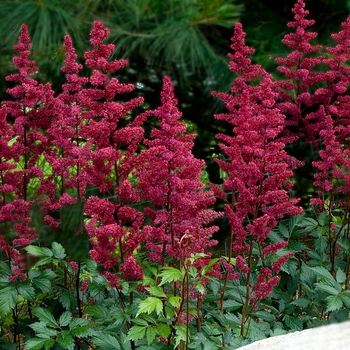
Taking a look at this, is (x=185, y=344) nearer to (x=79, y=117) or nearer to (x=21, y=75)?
(x=79, y=117)

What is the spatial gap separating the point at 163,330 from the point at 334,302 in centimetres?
91

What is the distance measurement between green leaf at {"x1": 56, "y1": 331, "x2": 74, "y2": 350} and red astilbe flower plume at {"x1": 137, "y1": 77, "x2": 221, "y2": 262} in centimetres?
51

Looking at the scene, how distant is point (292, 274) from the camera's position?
3.96m

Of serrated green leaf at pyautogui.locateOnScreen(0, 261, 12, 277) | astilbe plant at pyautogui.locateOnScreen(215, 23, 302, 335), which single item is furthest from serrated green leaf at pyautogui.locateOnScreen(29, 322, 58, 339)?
astilbe plant at pyautogui.locateOnScreen(215, 23, 302, 335)

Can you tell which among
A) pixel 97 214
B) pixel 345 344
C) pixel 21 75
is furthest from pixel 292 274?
pixel 345 344

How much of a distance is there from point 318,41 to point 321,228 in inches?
57.9

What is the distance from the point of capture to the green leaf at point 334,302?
3.42 metres

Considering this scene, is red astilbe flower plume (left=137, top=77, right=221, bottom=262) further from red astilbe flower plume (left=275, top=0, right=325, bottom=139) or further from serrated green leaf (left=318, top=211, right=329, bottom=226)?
red astilbe flower plume (left=275, top=0, right=325, bottom=139)

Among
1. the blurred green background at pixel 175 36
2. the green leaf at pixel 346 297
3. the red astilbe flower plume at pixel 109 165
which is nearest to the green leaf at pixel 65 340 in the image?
the red astilbe flower plume at pixel 109 165

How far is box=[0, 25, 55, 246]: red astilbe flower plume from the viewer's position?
3.44 m

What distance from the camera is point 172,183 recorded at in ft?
10.1

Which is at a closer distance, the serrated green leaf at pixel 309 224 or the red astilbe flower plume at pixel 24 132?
the red astilbe flower plume at pixel 24 132

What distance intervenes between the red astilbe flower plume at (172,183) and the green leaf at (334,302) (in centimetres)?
70

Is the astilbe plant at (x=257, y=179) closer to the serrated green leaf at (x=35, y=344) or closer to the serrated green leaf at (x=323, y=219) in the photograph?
the serrated green leaf at (x=323, y=219)
